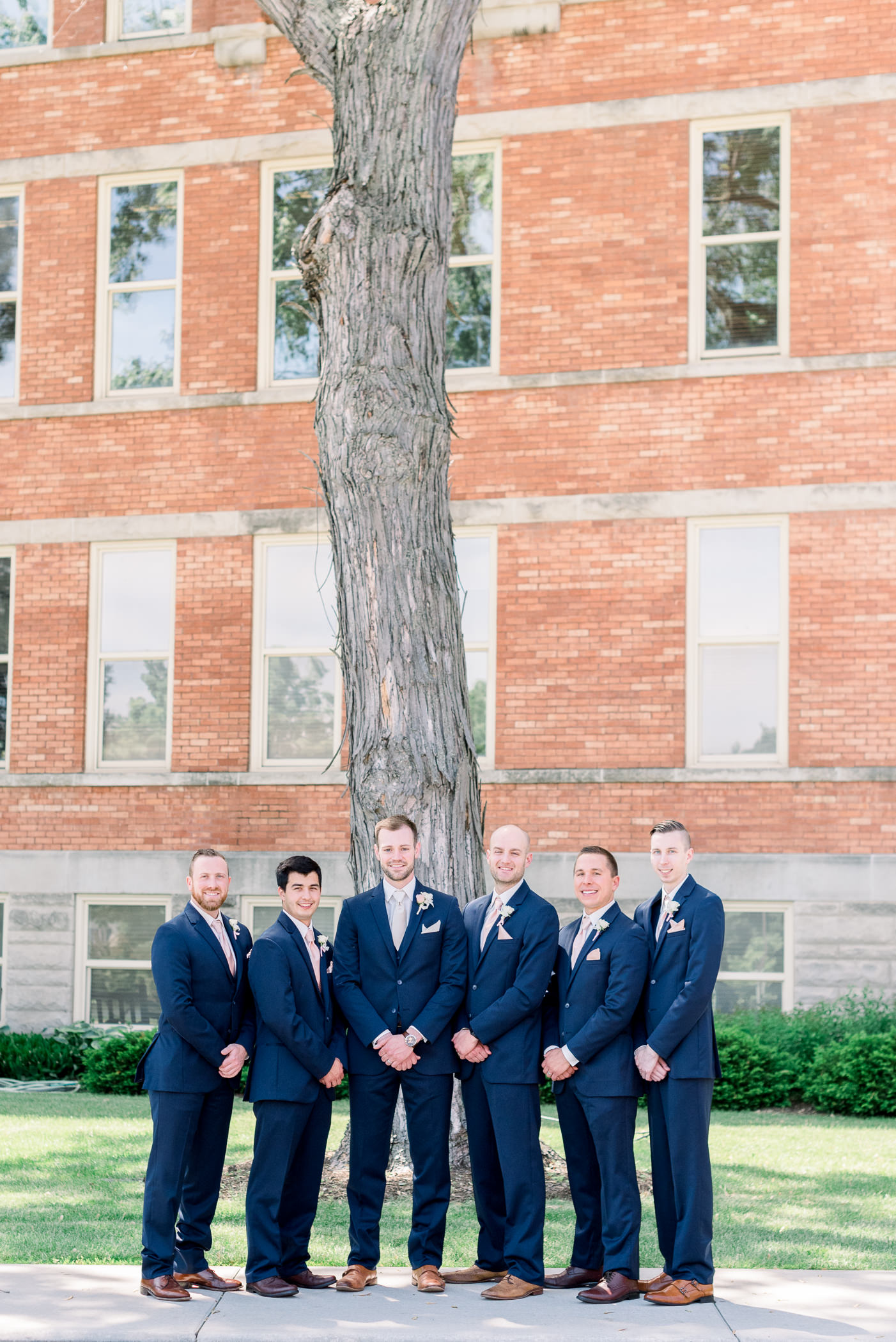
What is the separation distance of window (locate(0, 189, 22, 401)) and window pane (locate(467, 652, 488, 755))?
6.09 meters

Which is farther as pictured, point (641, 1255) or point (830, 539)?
point (830, 539)

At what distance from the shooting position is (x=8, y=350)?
55.2ft

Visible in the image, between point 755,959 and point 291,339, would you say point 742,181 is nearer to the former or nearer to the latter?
point 291,339

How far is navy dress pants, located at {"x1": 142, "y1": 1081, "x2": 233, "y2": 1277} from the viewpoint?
639cm

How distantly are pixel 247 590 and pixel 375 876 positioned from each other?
7133mm

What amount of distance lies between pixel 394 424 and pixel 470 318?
6581 millimetres

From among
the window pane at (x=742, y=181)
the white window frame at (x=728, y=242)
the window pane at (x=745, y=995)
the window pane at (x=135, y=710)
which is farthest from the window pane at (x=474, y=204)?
the window pane at (x=745, y=995)

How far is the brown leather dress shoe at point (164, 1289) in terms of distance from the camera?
6312 mm

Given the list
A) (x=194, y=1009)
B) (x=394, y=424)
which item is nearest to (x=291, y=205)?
(x=394, y=424)

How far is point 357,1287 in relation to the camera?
6500 mm

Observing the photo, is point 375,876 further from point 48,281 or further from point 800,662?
point 48,281

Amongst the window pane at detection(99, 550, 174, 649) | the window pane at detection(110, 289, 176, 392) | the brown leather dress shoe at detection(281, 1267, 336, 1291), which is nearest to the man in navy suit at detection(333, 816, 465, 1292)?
the brown leather dress shoe at detection(281, 1267, 336, 1291)

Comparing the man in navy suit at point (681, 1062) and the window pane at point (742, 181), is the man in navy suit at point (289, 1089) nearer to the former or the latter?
the man in navy suit at point (681, 1062)

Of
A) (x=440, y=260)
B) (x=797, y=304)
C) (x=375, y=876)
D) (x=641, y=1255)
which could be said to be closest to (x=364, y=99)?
(x=440, y=260)
